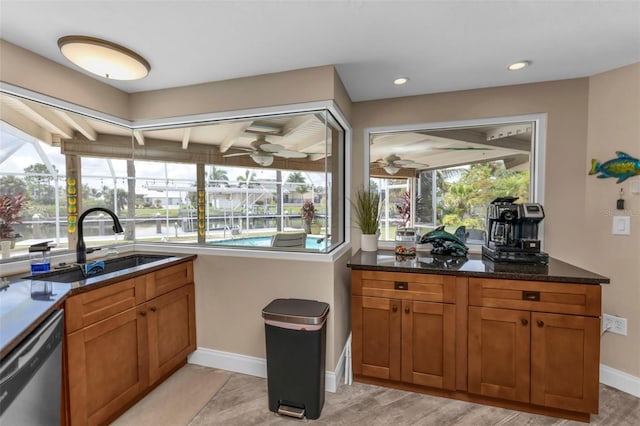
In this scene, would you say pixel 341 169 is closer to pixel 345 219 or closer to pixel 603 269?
pixel 345 219

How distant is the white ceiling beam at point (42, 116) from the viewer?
72.6 inches

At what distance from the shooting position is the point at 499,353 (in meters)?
1.86

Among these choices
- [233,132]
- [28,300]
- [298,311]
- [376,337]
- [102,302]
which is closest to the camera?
[28,300]

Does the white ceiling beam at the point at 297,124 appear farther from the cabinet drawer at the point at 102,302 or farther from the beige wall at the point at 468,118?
the cabinet drawer at the point at 102,302

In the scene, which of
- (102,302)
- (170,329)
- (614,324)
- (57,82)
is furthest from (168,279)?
(614,324)

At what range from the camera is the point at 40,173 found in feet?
6.71

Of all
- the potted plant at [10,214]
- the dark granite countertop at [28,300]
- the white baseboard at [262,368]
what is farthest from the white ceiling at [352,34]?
the white baseboard at [262,368]

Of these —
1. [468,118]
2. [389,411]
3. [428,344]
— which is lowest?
[389,411]

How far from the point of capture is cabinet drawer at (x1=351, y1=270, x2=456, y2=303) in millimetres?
1946

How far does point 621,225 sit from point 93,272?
3.93m

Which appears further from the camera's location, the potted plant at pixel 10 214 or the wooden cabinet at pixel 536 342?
the potted plant at pixel 10 214

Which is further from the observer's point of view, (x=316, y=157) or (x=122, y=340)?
(x=316, y=157)

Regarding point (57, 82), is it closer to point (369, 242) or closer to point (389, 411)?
point (369, 242)

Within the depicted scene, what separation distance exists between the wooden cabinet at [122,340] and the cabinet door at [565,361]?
8.41ft
